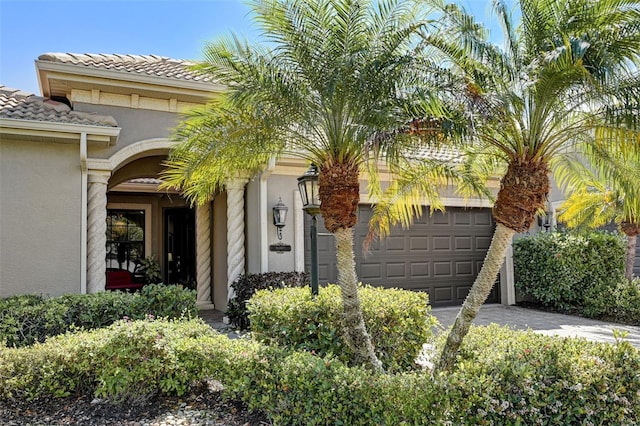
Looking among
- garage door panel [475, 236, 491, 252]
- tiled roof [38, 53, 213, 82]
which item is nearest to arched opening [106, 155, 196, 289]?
tiled roof [38, 53, 213, 82]

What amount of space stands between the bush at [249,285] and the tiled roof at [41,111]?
370 cm

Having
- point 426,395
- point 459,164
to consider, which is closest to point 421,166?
point 459,164

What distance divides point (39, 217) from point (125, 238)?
265 inches

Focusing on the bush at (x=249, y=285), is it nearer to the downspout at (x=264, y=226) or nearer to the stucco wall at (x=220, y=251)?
the downspout at (x=264, y=226)

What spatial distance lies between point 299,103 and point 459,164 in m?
2.41

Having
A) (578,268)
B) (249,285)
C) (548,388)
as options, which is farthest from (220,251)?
(578,268)

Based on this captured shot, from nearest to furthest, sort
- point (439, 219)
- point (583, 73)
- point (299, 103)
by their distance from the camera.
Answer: point (583, 73) < point (299, 103) < point (439, 219)

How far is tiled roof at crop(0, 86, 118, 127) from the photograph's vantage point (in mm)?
7332

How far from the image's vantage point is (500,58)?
4422mm

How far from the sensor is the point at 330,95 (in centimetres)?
452

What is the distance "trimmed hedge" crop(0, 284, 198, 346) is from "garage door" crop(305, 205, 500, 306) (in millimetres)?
3719

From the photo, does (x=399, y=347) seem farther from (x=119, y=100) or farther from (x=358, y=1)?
(x=119, y=100)

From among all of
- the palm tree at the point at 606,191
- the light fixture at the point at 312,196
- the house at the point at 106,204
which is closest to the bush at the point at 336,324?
the light fixture at the point at 312,196

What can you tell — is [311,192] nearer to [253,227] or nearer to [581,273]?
[253,227]
